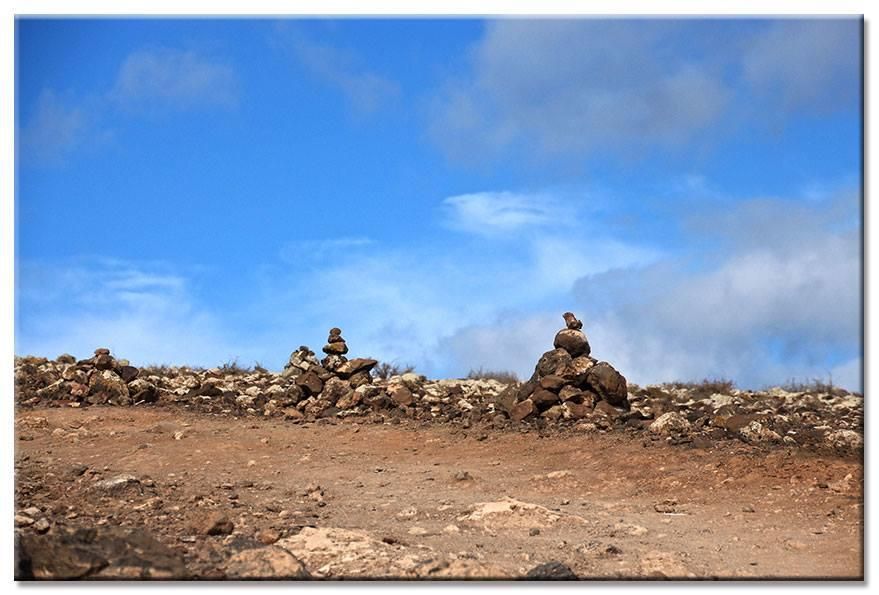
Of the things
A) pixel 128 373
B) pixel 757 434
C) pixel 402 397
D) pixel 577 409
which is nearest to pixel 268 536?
pixel 757 434

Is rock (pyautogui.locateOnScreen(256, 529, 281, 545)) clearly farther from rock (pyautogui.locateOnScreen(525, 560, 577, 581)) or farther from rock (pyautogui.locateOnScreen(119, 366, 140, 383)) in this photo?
rock (pyautogui.locateOnScreen(119, 366, 140, 383))

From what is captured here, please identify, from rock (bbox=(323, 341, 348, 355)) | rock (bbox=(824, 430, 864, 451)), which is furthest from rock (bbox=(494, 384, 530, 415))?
rock (bbox=(824, 430, 864, 451))

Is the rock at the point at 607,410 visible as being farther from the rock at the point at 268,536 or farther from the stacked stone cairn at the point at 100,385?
the stacked stone cairn at the point at 100,385

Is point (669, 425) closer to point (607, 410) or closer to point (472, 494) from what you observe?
point (607, 410)

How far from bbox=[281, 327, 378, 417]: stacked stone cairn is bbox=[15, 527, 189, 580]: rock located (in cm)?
1080

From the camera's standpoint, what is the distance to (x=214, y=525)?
29.0ft

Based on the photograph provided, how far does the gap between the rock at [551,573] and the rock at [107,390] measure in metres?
13.8

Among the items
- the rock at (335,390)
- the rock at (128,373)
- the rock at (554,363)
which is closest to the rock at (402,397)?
the rock at (335,390)

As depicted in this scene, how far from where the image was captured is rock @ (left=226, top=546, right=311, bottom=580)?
24.1 feet

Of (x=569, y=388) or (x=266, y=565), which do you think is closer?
(x=266, y=565)

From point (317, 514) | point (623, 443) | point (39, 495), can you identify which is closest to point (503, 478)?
point (623, 443)

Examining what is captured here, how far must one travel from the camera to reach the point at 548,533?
970 cm

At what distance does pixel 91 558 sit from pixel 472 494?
5731mm

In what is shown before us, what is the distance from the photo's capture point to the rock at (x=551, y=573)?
750cm
